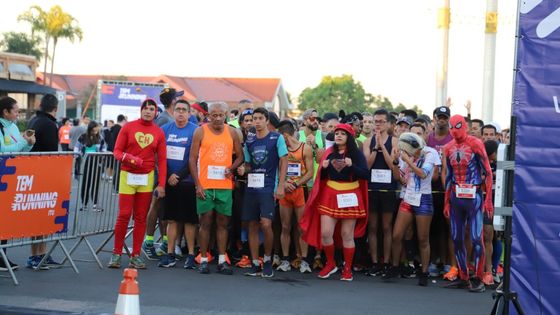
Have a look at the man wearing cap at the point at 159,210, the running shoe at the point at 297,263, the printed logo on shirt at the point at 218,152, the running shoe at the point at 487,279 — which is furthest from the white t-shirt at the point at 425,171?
the man wearing cap at the point at 159,210

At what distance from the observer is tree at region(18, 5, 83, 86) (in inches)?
3059

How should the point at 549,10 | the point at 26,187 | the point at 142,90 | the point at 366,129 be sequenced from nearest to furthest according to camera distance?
the point at 549,10
the point at 26,187
the point at 366,129
the point at 142,90

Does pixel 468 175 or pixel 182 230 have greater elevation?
pixel 468 175

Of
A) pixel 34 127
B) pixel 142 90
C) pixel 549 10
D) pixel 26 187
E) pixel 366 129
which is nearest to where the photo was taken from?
pixel 549 10

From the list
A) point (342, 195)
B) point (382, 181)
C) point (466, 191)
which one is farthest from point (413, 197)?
point (342, 195)

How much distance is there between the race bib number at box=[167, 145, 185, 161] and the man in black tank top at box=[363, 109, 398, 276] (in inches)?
92.6

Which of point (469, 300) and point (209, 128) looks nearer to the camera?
point (469, 300)

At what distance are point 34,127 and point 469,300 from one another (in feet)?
18.3

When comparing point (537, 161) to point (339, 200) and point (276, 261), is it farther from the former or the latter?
point (276, 261)

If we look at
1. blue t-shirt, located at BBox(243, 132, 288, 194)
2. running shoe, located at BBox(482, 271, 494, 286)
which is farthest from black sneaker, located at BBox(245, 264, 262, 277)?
running shoe, located at BBox(482, 271, 494, 286)

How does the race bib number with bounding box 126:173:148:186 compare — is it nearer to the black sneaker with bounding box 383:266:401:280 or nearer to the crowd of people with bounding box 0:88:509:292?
the crowd of people with bounding box 0:88:509:292

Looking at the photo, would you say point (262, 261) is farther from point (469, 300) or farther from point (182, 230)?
point (469, 300)

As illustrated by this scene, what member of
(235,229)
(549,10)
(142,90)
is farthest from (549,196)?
(142,90)

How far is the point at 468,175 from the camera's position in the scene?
10414mm
